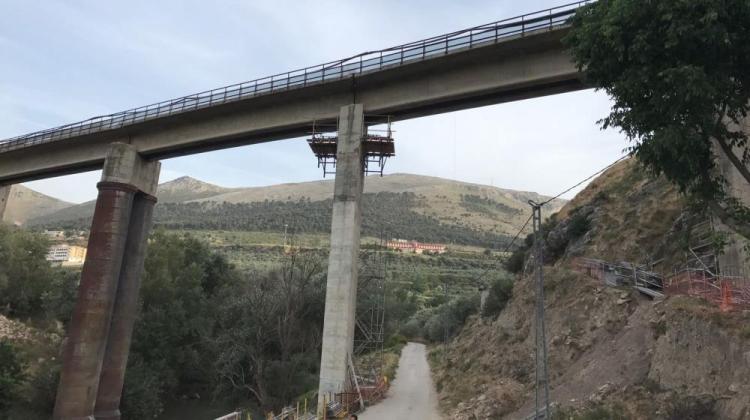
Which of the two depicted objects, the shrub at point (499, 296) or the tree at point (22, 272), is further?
the tree at point (22, 272)

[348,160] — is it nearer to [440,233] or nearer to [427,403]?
[427,403]

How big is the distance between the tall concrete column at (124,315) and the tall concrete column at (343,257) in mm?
14088

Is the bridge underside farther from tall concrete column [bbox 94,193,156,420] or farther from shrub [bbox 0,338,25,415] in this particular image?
shrub [bbox 0,338,25,415]

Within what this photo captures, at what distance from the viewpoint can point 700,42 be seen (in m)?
9.96

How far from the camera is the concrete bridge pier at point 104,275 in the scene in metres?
24.6

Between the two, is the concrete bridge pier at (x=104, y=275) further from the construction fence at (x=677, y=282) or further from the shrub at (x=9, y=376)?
the construction fence at (x=677, y=282)

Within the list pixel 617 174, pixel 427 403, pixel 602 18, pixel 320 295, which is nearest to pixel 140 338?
pixel 320 295

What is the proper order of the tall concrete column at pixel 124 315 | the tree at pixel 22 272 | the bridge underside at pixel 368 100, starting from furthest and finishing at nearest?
the tree at pixel 22 272, the tall concrete column at pixel 124 315, the bridge underside at pixel 368 100

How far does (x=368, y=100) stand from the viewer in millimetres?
23719

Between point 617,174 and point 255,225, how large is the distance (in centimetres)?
14713

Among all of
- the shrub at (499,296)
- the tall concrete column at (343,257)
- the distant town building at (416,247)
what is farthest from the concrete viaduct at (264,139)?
the distant town building at (416,247)

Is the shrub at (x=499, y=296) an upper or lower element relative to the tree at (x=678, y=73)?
lower

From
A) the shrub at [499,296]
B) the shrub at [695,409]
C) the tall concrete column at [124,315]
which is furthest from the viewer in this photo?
the shrub at [499,296]

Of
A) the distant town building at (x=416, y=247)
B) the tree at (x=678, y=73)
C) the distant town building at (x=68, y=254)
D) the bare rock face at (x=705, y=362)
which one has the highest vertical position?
the distant town building at (x=416, y=247)
